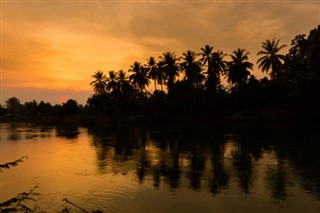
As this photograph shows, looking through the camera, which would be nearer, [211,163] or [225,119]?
[211,163]

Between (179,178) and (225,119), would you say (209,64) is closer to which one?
(225,119)

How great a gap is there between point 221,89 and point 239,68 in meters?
8.97

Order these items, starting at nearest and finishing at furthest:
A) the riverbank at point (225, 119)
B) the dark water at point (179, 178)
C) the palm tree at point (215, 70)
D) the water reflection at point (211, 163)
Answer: the dark water at point (179, 178)
the water reflection at point (211, 163)
the riverbank at point (225, 119)
the palm tree at point (215, 70)

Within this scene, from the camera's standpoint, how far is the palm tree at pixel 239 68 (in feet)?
235

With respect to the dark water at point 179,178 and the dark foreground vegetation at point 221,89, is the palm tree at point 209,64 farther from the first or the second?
the dark water at point 179,178

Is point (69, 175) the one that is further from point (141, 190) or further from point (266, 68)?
point (266, 68)

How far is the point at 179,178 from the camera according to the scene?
1939 cm

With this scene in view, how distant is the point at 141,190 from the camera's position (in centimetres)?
1703

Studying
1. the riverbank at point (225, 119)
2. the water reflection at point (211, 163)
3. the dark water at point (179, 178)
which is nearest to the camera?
the dark water at point (179, 178)

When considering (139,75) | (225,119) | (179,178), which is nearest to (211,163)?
(179,178)

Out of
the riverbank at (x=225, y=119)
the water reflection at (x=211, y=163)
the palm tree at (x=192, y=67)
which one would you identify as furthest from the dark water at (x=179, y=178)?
the palm tree at (x=192, y=67)

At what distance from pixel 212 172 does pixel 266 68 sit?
5404cm

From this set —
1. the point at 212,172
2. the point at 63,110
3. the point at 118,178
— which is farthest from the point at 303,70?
the point at 63,110

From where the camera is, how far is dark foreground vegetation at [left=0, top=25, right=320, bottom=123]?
195 ft
